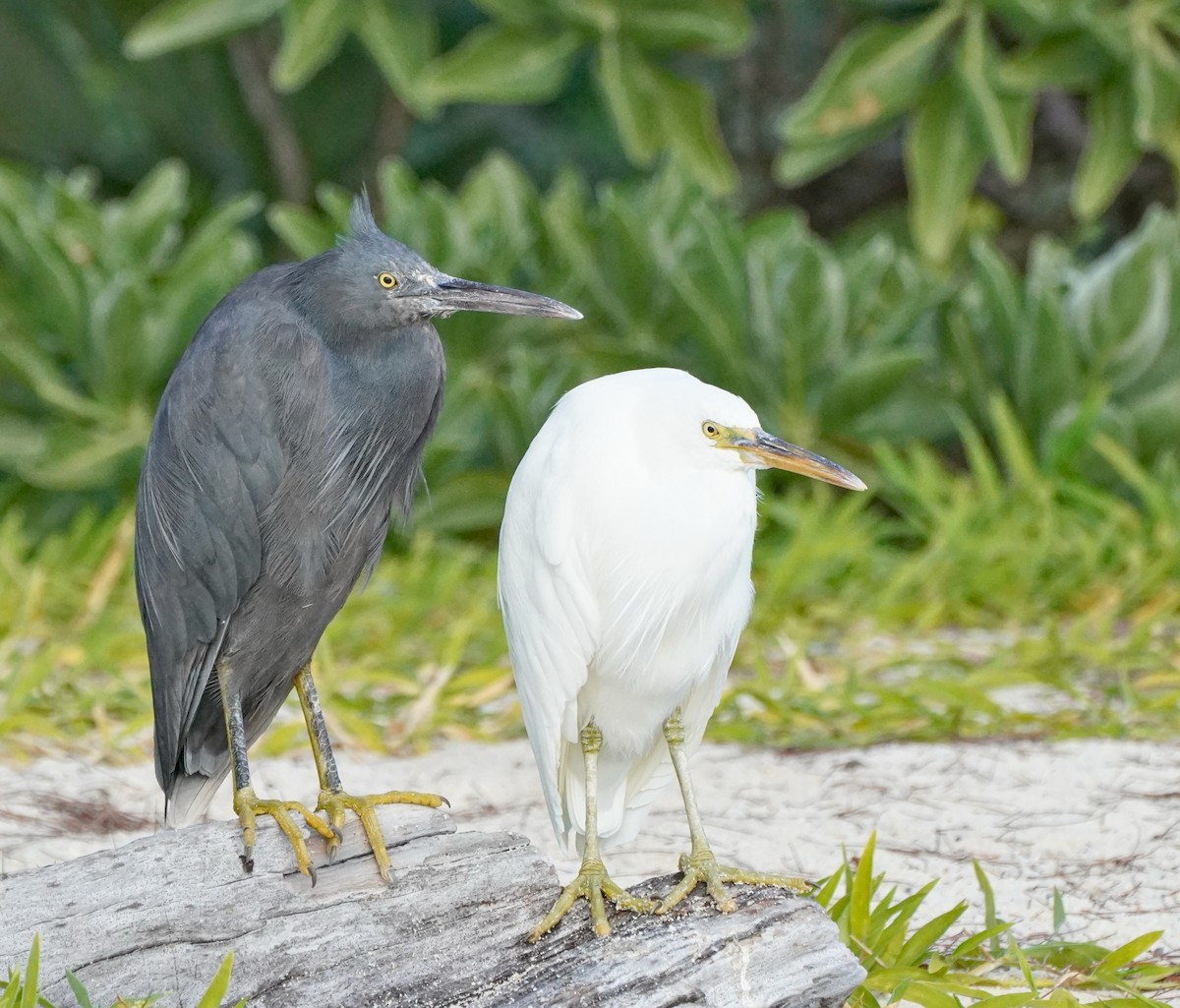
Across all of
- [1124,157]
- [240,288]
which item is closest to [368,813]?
[240,288]

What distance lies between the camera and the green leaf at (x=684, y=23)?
16.9ft

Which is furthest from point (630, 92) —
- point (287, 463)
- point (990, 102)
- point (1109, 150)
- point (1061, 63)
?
point (287, 463)

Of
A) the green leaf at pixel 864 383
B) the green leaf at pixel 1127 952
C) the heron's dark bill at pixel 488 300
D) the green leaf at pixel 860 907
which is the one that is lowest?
the green leaf at pixel 1127 952

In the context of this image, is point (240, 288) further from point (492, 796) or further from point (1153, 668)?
point (1153, 668)

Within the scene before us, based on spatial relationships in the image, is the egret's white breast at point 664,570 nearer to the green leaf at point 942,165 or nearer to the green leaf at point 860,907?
the green leaf at point 860,907

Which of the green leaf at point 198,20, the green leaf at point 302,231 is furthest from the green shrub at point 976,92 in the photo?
the green leaf at point 198,20

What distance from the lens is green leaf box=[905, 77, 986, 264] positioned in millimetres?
5242

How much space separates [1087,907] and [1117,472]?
2.55 metres

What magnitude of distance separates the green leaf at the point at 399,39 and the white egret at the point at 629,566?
11.0 feet

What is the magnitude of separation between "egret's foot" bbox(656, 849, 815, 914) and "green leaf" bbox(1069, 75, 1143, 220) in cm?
370

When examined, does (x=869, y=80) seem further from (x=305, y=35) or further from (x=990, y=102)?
(x=305, y=35)

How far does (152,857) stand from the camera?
2.00 m

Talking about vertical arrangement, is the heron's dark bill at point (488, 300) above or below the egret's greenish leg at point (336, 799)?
above

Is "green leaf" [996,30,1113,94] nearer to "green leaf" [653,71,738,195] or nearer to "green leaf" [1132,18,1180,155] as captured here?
"green leaf" [1132,18,1180,155]
